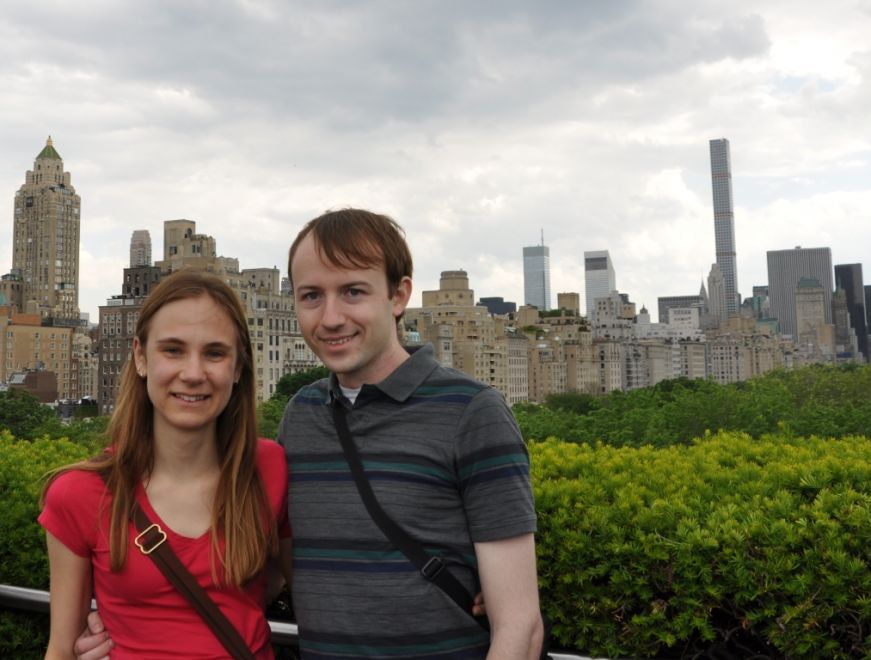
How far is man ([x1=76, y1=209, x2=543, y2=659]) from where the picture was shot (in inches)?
136

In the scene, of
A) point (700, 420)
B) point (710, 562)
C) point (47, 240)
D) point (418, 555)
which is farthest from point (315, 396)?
point (47, 240)

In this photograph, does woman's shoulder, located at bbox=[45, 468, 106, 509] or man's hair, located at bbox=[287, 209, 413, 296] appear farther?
woman's shoulder, located at bbox=[45, 468, 106, 509]

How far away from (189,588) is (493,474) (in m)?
1.40

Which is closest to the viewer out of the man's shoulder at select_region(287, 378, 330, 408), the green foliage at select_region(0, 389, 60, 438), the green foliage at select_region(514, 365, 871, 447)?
the man's shoulder at select_region(287, 378, 330, 408)

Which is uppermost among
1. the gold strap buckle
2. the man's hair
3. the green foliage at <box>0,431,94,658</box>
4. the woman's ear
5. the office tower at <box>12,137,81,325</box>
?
the office tower at <box>12,137,81,325</box>

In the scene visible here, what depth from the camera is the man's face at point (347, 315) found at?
12.3 ft

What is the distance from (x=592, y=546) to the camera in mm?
4551

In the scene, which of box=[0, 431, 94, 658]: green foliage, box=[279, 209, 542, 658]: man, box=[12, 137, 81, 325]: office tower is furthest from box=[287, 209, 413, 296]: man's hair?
box=[12, 137, 81, 325]: office tower

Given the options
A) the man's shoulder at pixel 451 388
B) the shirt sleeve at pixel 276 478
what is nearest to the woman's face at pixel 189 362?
the shirt sleeve at pixel 276 478

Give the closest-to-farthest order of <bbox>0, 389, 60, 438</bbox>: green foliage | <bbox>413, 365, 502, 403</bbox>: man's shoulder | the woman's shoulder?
<bbox>413, 365, 502, 403</bbox>: man's shoulder, the woman's shoulder, <bbox>0, 389, 60, 438</bbox>: green foliage

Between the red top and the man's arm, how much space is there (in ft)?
3.63

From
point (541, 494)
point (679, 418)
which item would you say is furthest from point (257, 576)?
point (679, 418)

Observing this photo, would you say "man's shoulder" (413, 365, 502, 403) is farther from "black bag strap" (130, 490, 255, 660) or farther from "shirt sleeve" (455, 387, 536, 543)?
"black bag strap" (130, 490, 255, 660)

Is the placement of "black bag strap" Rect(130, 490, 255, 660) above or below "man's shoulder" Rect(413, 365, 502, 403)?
below
